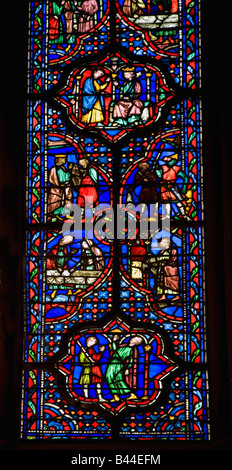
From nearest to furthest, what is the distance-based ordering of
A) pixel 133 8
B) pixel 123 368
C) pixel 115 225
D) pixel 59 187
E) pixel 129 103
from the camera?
pixel 123 368 < pixel 115 225 < pixel 59 187 < pixel 129 103 < pixel 133 8

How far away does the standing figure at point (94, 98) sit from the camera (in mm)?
7215

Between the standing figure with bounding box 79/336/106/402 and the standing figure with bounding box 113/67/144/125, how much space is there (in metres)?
1.49

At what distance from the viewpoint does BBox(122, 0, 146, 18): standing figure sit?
7.43 m

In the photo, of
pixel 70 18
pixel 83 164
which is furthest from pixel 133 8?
pixel 83 164

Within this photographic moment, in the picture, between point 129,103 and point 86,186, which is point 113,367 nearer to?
point 86,186

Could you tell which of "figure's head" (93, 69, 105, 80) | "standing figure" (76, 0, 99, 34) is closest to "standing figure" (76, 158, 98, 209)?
"figure's head" (93, 69, 105, 80)

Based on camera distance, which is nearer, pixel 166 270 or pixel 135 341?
pixel 135 341

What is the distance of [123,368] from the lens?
6.63 metres

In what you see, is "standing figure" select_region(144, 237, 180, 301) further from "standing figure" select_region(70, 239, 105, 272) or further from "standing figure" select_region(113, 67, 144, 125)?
"standing figure" select_region(113, 67, 144, 125)

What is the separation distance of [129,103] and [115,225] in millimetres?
863
